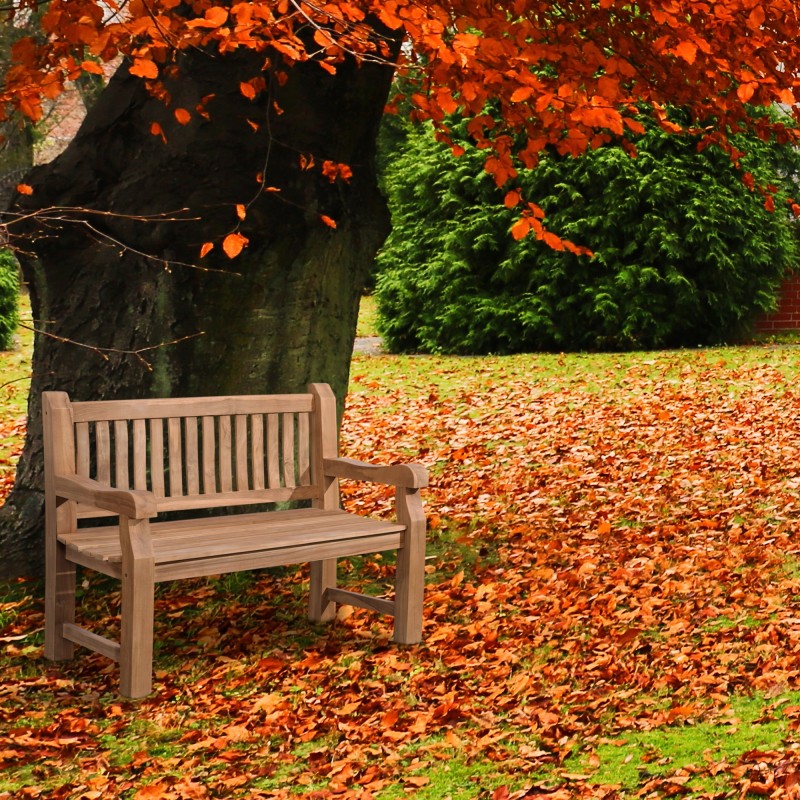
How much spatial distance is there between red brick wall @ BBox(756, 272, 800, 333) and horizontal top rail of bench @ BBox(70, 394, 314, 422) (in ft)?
50.3

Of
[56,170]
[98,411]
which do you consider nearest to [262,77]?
[56,170]

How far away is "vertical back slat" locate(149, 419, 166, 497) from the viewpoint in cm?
545

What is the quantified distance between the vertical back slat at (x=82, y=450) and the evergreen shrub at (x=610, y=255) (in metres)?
11.5

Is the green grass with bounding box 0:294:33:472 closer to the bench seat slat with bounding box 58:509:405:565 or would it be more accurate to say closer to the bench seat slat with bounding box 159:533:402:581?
the bench seat slat with bounding box 58:509:405:565

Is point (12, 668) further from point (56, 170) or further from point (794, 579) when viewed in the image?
point (794, 579)

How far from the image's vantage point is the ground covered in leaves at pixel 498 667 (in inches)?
159

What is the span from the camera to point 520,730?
4387 millimetres

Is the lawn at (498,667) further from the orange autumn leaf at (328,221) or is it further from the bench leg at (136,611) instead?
the orange autumn leaf at (328,221)

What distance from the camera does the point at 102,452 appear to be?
5312 mm

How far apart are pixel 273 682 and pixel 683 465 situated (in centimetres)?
470

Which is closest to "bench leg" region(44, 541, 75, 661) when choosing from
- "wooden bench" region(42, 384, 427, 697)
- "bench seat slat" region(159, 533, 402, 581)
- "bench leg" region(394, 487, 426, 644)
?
"wooden bench" region(42, 384, 427, 697)

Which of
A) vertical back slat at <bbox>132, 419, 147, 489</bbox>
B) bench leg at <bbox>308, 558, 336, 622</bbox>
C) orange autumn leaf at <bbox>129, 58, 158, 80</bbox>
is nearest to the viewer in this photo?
orange autumn leaf at <bbox>129, 58, 158, 80</bbox>

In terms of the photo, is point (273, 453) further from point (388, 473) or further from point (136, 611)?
point (136, 611)

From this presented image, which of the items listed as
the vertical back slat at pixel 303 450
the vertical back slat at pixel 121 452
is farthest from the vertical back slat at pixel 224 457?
the vertical back slat at pixel 121 452
